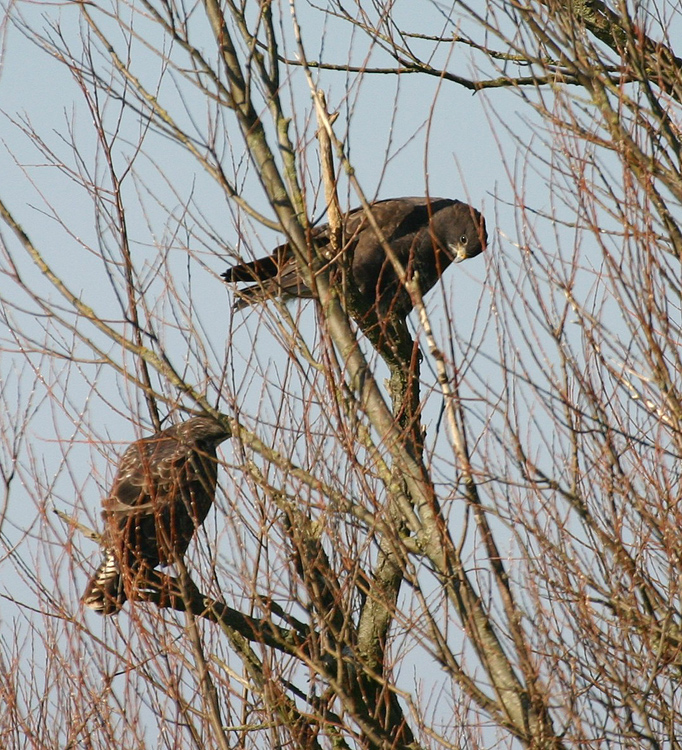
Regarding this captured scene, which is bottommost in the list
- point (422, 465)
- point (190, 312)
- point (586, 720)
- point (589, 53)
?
point (586, 720)

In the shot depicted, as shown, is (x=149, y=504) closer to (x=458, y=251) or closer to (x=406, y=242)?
(x=406, y=242)

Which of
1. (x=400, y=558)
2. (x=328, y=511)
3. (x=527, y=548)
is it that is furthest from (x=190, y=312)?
(x=527, y=548)

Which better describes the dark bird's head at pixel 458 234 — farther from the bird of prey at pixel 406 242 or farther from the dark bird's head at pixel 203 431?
the dark bird's head at pixel 203 431

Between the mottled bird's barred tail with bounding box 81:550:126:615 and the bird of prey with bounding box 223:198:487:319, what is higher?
the bird of prey with bounding box 223:198:487:319

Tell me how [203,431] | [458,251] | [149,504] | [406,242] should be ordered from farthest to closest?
[458,251]
[406,242]
[203,431]
[149,504]

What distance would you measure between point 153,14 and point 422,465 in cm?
199

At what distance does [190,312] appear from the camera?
13.3ft

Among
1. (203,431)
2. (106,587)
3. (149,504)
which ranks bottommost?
(106,587)

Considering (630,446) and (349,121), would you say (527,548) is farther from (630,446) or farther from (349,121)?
(349,121)

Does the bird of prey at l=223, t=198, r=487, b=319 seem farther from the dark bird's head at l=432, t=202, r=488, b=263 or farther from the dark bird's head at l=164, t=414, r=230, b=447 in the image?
the dark bird's head at l=164, t=414, r=230, b=447

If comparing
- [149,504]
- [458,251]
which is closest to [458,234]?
[458,251]

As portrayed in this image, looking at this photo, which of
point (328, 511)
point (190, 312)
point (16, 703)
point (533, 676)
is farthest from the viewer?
point (16, 703)

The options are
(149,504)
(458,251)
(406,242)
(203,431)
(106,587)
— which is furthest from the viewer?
(458,251)

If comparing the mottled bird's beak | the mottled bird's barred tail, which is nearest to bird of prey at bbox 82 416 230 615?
the mottled bird's barred tail
